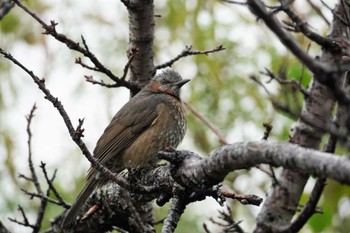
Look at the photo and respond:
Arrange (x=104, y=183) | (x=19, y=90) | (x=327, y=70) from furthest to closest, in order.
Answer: (x=19, y=90) → (x=104, y=183) → (x=327, y=70)

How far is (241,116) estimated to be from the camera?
734cm

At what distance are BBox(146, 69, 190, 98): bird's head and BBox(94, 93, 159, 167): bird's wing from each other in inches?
10.2

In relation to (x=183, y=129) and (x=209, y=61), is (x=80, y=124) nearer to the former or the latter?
(x=183, y=129)

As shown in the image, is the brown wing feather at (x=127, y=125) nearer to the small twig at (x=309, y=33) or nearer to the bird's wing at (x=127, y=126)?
the bird's wing at (x=127, y=126)

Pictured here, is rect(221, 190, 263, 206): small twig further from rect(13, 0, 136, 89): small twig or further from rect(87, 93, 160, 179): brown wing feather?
rect(87, 93, 160, 179): brown wing feather

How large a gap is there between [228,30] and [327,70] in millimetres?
5609

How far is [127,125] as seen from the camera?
6.03 metres

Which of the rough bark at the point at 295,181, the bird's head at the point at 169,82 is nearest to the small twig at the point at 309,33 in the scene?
the rough bark at the point at 295,181

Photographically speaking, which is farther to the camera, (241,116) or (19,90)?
(19,90)

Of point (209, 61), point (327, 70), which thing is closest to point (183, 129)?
point (209, 61)

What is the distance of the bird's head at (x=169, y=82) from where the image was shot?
6438 millimetres

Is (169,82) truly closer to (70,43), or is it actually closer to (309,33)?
(70,43)

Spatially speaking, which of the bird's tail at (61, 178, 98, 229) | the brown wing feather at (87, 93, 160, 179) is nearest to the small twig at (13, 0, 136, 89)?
the brown wing feather at (87, 93, 160, 179)

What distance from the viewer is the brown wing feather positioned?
5773 mm
